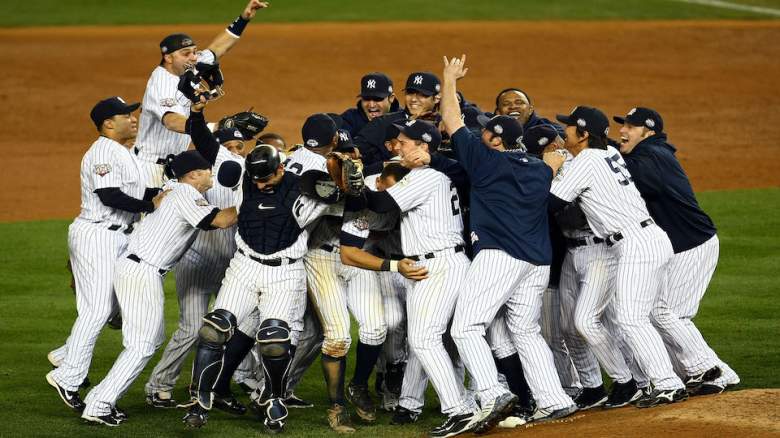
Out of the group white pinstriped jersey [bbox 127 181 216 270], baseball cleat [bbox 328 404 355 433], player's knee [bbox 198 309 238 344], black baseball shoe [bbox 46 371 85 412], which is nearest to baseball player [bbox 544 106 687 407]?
baseball cleat [bbox 328 404 355 433]

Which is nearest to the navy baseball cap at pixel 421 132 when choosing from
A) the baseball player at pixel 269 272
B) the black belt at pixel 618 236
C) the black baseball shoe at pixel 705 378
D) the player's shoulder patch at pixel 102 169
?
the baseball player at pixel 269 272

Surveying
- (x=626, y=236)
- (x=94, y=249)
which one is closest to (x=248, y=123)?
(x=94, y=249)

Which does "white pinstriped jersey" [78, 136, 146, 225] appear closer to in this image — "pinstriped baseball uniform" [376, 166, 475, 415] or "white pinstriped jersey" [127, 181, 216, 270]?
"white pinstriped jersey" [127, 181, 216, 270]

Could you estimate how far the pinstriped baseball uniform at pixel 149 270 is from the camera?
7781mm

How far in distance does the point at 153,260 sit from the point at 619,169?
126 inches

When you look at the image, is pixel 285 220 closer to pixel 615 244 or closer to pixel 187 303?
pixel 187 303

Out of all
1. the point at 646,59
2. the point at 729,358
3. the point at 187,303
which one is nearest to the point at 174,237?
the point at 187,303

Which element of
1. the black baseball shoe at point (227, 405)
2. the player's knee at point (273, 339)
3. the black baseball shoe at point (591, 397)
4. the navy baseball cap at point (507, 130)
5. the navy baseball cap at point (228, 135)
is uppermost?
the navy baseball cap at point (507, 130)

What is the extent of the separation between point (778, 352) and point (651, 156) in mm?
2266

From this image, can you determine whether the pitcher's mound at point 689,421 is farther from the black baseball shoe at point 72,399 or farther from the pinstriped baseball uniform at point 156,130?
the pinstriped baseball uniform at point 156,130

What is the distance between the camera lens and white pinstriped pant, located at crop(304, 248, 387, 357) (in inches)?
313

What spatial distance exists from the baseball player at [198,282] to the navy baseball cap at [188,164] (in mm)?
215

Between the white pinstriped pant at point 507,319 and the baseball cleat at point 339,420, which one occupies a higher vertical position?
the white pinstriped pant at point 507,319

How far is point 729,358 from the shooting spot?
30.4 ft
